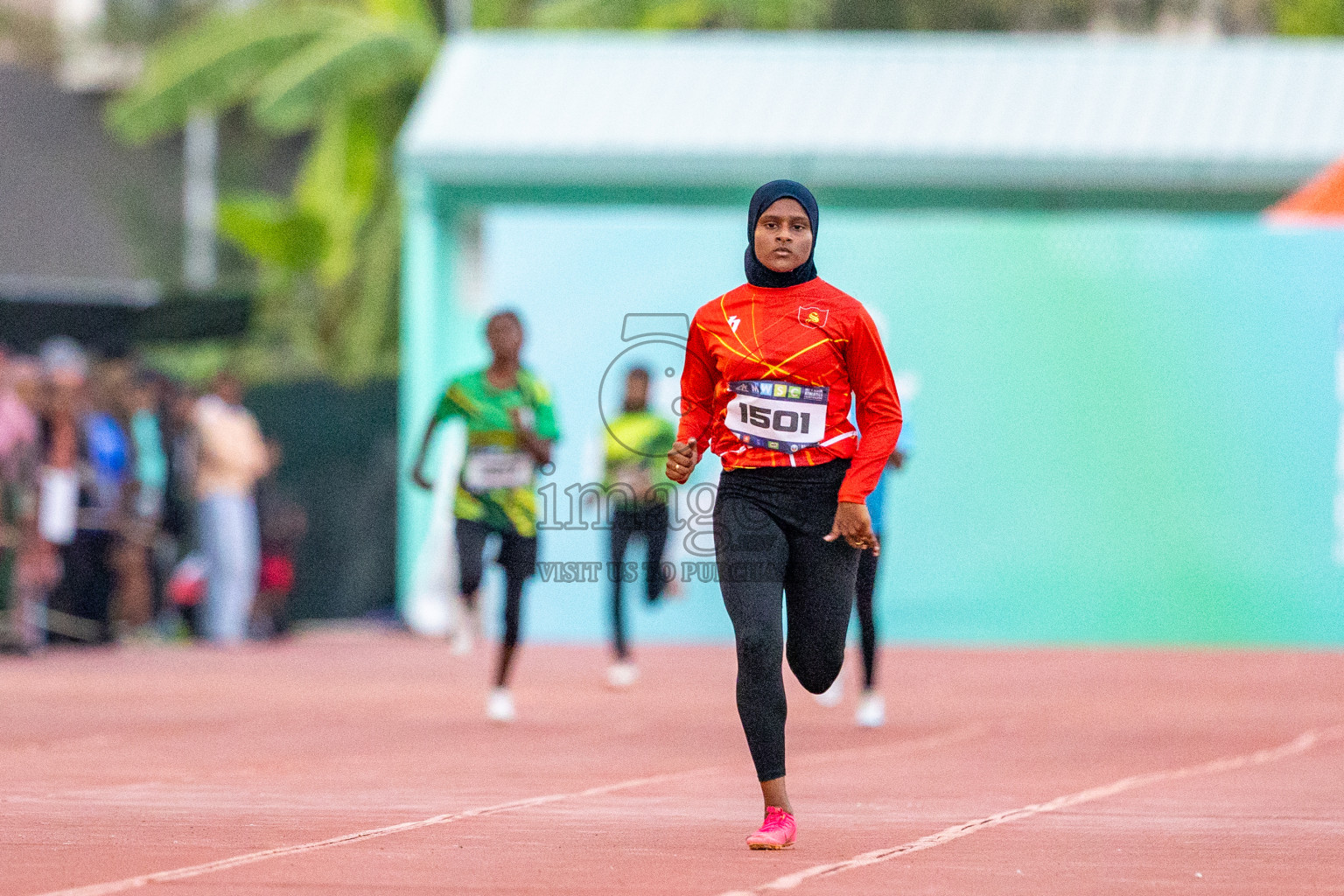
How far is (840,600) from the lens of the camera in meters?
6.84

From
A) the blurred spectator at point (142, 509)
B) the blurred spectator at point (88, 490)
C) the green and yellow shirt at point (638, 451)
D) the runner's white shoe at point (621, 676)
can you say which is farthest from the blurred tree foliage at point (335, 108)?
the runner's white shoe at point (621, 676)

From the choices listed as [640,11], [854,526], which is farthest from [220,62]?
[854,526]

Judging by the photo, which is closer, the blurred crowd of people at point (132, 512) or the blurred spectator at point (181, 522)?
the blurred crowd of people at point (132, 512)

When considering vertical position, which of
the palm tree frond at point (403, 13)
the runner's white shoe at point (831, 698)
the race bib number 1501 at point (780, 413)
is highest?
the palm tree frond at point (403, 13)

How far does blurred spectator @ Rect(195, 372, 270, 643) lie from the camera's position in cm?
1752

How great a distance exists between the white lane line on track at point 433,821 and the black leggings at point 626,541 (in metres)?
2.81

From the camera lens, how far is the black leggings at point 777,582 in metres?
6.73

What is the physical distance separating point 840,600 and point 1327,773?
10.9ft

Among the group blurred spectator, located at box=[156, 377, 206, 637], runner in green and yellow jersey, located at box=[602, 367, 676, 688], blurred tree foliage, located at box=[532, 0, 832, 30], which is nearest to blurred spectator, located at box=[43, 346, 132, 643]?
blurred spectator, located at box=[156, 377, 206, 637]

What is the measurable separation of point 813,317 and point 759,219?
0.35m

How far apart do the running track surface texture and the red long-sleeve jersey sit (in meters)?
1.25

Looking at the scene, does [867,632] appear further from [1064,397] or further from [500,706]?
[1064,397]

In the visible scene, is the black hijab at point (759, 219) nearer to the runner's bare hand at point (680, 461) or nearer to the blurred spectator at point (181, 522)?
the runner's bare hand at point (680, 461)

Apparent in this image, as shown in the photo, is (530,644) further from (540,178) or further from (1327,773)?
(1327,773)
